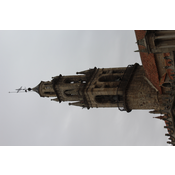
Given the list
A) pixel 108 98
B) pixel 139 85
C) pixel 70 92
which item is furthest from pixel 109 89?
pixel 70 92

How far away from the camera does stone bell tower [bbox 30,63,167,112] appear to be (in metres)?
23.8

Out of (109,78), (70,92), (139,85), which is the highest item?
(109,78)

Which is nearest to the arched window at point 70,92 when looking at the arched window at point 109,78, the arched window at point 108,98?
the arched window at point 108,98

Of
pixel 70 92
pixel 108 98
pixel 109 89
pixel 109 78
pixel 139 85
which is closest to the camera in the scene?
pixel 139 85

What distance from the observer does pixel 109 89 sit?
995 inches

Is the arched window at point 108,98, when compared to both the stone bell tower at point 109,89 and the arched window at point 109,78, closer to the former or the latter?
the stone bell tower at point 109,89

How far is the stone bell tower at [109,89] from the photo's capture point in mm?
23766

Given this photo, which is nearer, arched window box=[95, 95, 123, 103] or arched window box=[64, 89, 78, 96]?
arched window box=[95, 95, 123, 103]

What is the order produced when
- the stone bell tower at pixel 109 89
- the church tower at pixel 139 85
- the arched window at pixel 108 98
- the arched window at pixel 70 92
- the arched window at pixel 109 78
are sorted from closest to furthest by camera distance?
the church tower at pixel 139 85 → the stone bell tower at pixel 109 89 → the arched window at pixel 108 98 → the arched window at pixel 109 78 → the arched window at pixel 70 92

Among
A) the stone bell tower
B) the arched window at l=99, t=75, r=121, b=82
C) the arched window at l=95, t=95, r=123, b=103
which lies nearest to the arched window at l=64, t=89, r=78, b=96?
the stone bell tower

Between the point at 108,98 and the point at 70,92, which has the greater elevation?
the point at 70,92

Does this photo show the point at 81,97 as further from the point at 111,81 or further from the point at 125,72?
the point at 125,72

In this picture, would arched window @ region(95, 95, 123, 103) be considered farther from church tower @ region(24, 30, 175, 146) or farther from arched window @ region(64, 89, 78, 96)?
arched window @ region(64, 89, 78, 96)

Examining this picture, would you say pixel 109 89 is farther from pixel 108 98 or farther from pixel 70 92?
pixel 70 92
